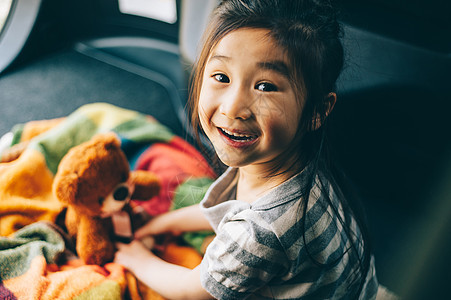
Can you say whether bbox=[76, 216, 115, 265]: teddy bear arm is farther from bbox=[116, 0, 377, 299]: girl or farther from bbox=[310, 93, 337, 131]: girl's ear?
bbox=[310, 93, 337, 131]: girl's ear

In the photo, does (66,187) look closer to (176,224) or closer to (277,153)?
(176,224)

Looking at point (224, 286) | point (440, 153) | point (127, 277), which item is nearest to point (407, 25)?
point (440, 153)

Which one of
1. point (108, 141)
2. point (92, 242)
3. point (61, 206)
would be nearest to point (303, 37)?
point (108, 141)

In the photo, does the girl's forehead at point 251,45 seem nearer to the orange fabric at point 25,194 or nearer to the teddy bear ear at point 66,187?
the teddy bear ear at point 66,187

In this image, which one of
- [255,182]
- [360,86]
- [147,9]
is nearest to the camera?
[255,182]

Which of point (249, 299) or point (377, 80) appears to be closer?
point (249, 299)

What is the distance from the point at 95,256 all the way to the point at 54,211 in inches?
6.8

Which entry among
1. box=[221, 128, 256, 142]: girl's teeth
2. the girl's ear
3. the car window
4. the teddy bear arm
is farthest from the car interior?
the teddy bear arm

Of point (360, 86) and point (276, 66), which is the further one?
point (360, 86)

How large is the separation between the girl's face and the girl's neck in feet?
0.24

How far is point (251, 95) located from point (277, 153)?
0.10m

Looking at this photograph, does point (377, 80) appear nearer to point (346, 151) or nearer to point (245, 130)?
point (346, 151)

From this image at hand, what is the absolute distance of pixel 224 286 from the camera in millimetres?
505

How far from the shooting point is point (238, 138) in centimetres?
49
